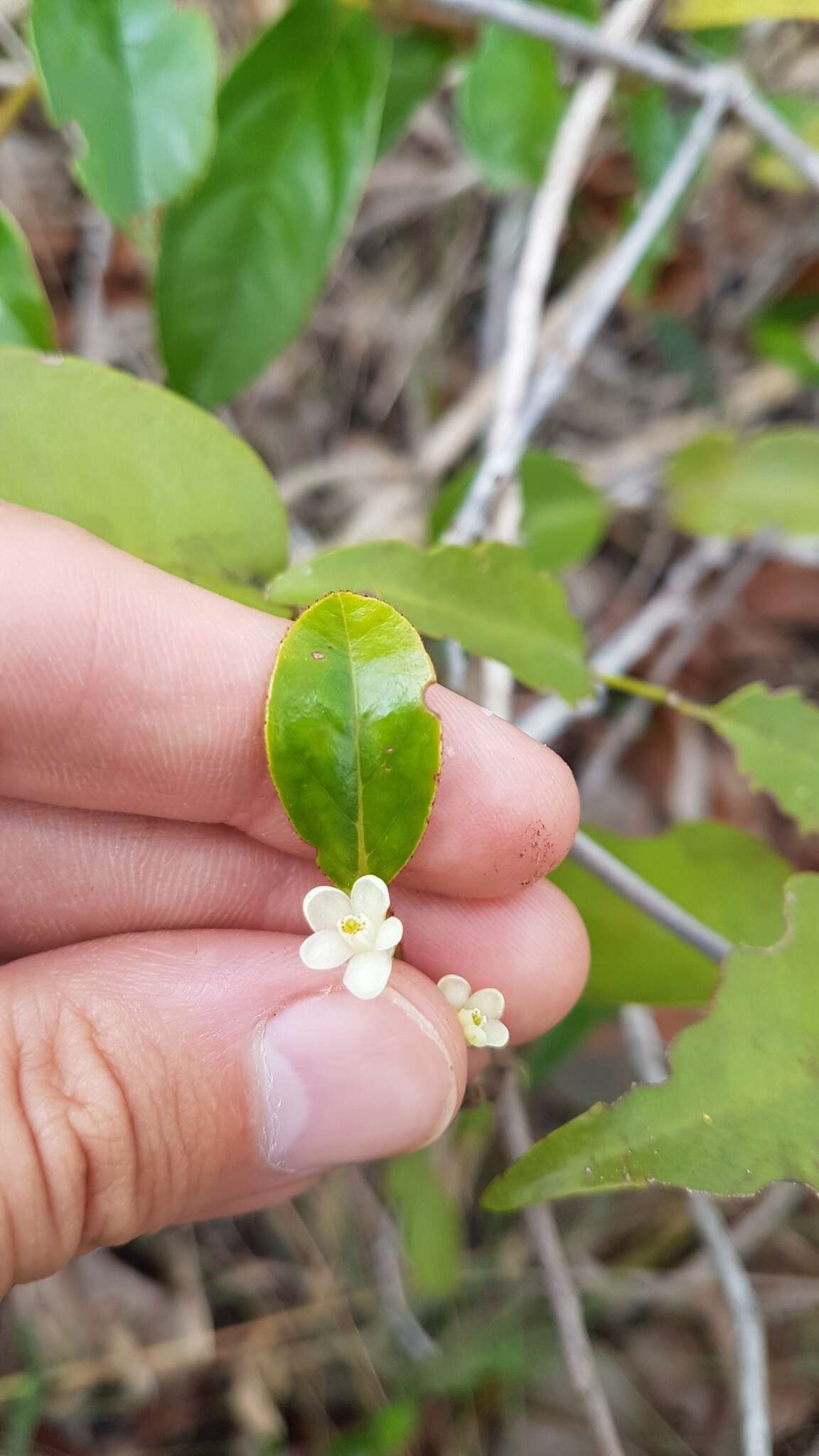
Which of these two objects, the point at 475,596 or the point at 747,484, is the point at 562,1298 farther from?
the point at 747,484

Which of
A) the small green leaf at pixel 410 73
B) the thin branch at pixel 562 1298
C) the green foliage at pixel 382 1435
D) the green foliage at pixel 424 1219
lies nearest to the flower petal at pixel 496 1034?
the thin branch at pixel 562 1298

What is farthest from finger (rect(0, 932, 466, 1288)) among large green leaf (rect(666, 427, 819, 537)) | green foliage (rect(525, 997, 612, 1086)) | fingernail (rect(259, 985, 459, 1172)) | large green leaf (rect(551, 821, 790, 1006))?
large green leaf (rect(666, 427, 819, 537))

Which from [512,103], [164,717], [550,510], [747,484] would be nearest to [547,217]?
[512,103]

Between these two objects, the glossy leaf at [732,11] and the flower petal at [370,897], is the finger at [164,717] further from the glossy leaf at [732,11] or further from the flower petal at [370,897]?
the glossy leaf at [732,11]

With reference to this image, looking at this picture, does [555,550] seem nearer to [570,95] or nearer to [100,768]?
[570,95]

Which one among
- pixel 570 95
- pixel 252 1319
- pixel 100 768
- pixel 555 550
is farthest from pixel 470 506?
pixel 252 1319

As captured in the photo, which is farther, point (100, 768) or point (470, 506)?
point (470, 506)
